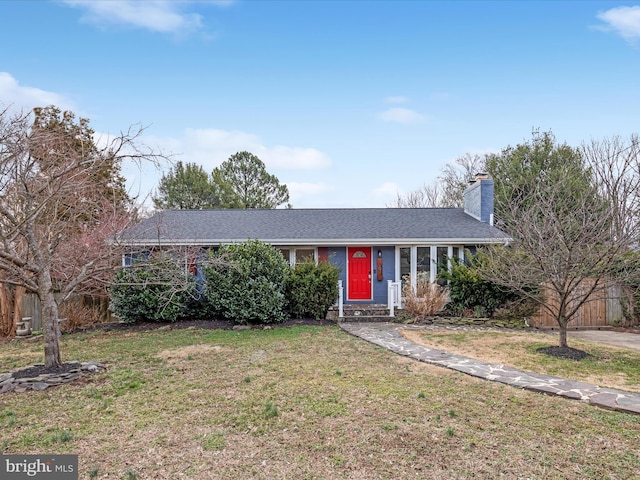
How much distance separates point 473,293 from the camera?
11.2m

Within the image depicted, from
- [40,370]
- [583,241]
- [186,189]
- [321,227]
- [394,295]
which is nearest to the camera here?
[40,370]

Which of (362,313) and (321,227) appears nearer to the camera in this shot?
(362,313)

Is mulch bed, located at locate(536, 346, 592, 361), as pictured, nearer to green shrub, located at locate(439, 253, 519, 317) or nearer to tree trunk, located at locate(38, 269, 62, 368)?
green shrub, located at locate(439, 253, 519, 317)

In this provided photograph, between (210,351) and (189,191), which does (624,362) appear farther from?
(189,191)

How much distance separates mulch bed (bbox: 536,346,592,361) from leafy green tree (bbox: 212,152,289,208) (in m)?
20.9

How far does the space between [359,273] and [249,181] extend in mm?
15455

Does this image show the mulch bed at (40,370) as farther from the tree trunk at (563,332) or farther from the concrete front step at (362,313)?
the tree trunk at (563,332)

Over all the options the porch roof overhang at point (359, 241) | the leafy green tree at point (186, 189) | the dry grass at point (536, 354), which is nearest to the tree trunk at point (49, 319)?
the porch roof overhang at point (359, 241)

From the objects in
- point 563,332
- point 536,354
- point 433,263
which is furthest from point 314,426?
point 433,263

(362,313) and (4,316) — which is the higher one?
(4,316)

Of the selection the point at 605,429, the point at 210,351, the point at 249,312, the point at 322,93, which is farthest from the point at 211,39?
the point at 605,429

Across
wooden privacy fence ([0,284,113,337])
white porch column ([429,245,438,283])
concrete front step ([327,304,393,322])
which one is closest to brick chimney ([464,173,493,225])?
white porch column ([429,245,438,283])

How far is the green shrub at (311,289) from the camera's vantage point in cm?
1059

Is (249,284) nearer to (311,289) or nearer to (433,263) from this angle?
(311,289)
